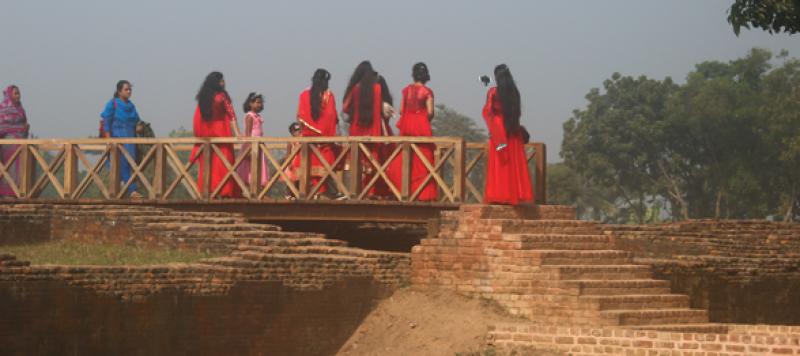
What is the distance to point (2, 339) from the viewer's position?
11.6m

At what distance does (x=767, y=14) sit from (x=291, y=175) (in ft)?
18.9

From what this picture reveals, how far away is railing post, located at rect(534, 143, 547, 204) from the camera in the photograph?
16312 millimetres

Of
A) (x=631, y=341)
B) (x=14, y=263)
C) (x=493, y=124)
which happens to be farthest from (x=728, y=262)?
(x=14, y=263)

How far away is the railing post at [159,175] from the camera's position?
17266 millimetres

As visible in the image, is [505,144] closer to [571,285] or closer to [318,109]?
[571,285]

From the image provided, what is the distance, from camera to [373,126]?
57.2ft

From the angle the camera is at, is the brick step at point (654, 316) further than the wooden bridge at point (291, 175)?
No

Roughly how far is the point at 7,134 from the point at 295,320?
6999 mm

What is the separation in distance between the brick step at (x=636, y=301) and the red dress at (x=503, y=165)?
176 cm

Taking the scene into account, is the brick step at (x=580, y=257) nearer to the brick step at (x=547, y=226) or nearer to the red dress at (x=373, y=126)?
the brick step at (x=547, y=226)

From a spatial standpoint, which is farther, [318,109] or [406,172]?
[318,109]

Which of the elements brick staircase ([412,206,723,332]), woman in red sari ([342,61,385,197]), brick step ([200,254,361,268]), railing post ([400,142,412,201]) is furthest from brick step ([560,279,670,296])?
woman in red sari ([342,61,385,197])

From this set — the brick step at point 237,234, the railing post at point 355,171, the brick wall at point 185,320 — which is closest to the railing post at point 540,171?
the railing post at point 355,171

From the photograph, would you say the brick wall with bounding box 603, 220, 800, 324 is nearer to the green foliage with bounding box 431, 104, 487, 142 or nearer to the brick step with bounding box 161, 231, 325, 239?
the brick step with bounding box 161, 231, 325, 239
